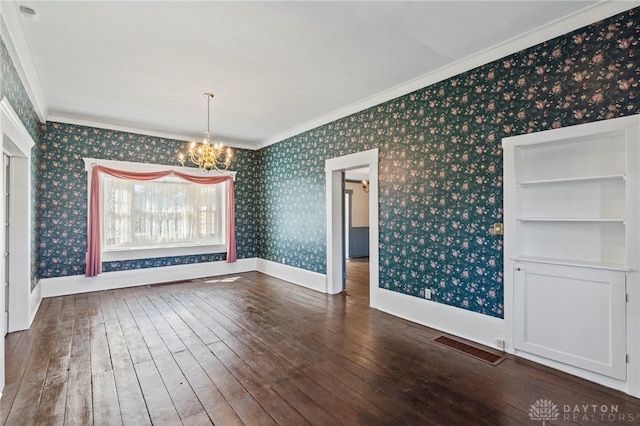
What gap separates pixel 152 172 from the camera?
19.8 feet

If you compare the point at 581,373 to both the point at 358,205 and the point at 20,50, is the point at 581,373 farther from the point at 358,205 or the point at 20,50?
the point at 358,205

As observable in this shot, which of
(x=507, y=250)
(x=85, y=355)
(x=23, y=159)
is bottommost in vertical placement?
(x=85, y=355)

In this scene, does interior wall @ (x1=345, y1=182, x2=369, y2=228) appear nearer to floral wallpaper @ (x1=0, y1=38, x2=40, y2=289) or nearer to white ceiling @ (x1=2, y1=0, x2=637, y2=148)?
white ceiling @ (x1=2, y1=0, x2=637, y2=148)

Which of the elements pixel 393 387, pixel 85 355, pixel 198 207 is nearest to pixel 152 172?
pixel 198 207

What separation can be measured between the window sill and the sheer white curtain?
0.16m

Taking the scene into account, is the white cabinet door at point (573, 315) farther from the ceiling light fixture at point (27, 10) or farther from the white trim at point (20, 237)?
the white trim at point (20, 237)

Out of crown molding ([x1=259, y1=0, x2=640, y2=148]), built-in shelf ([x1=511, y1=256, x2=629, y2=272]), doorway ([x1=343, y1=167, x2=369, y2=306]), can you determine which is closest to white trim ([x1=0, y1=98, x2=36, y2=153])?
crown molding ([x1=259, y1=0, x2=640, y2=148])

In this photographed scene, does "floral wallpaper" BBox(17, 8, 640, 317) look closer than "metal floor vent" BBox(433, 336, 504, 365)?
Yes

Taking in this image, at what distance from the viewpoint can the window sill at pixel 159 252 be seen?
5688mm

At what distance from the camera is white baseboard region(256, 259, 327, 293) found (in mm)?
5559

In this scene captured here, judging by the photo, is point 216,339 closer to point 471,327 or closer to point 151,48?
point 471,327

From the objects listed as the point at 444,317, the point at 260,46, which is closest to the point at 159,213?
the point at 260,46

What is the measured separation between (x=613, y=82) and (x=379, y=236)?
111 inches

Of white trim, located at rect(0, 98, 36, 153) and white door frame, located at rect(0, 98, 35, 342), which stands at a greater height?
white trim, located at rect(0, 98, 36, 153)
